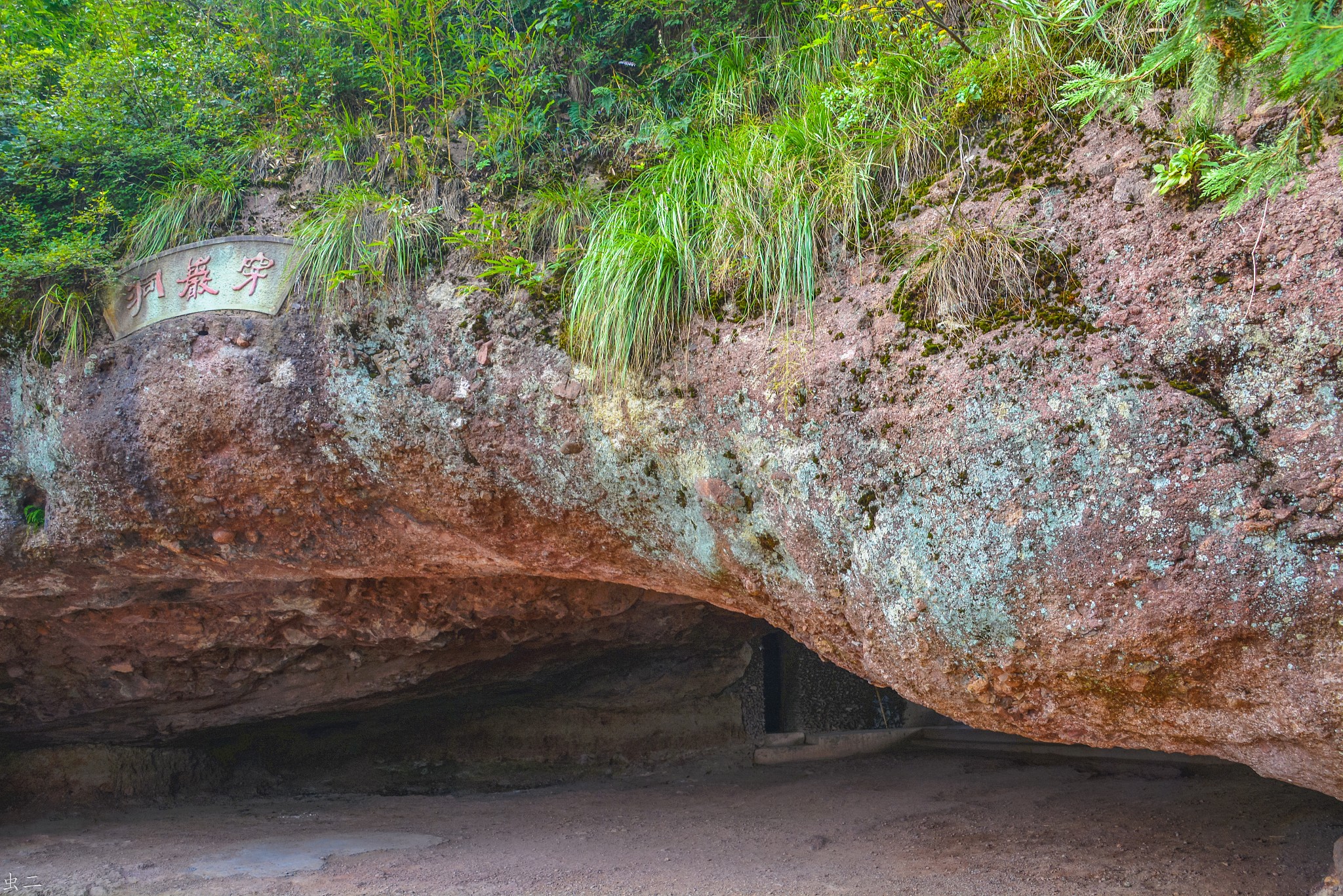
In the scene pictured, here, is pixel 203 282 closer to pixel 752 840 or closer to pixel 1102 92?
pixel 1102 92

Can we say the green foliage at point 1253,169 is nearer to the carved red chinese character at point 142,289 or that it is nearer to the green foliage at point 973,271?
the green foliage at point 973,271

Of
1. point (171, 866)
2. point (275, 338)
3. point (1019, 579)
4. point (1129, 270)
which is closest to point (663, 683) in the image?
point (171, 866)

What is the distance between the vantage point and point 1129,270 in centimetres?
208

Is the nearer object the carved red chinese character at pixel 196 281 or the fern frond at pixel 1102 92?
the fern frond at pixel 1102 92

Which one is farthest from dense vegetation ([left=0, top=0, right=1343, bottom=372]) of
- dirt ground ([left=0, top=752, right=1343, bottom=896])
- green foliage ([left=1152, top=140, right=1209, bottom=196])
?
dirt ground ([left=0, top=752, right=1343, bottom=896])

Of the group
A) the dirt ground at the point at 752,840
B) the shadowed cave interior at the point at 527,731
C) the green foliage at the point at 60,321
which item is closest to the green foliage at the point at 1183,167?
the dirt ground at the point at 752,840

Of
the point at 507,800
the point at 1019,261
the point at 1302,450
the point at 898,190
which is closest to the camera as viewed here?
the point at 1302,450

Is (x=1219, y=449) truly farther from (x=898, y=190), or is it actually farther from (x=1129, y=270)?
(x=898, y=190)

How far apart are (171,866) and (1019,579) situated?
4.06 meters

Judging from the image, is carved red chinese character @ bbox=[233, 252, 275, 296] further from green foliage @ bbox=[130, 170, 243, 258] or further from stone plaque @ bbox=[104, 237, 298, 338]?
green foliage @ bbox=[130, 170, 243, 258]

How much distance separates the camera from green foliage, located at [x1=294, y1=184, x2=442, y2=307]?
3.23m

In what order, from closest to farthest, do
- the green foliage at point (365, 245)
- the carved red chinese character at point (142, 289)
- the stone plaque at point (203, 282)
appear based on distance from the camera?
the green foliage at point (365, 245), the stone plaque at point (203, 282), the carved red chinese character at point (142, 289)

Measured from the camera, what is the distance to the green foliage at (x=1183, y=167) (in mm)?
1954

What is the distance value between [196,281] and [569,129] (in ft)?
5.47
